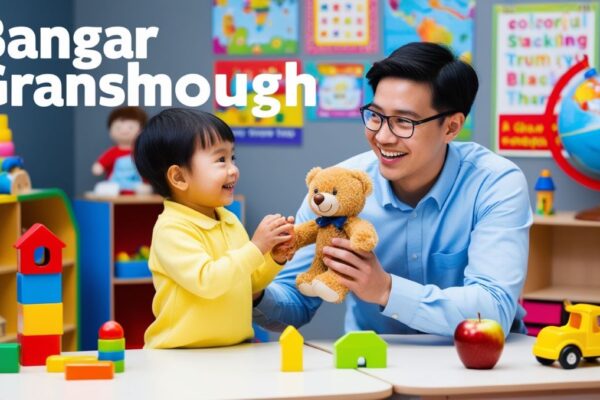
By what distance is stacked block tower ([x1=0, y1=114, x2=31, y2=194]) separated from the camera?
3811 mm

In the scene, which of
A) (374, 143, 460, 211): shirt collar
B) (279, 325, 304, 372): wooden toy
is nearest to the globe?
(374, 143, 460, 211): shirt collar

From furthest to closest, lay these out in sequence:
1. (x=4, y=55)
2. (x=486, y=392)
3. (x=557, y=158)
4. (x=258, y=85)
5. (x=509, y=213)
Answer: (x=258, y=85)
(x=4, y=55)
(x=557, y=158)
(x=509, y=213)
(x=486, y=392)

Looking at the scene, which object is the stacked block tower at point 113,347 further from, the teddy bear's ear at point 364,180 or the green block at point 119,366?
the teddy bear's ear at point 364,180

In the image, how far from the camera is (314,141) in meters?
4.53

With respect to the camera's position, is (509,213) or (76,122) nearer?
(509,213)

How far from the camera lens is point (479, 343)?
182 centimetres

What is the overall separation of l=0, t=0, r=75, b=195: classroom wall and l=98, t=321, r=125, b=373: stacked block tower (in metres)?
2.64

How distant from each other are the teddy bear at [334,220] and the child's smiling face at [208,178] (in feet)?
0.53

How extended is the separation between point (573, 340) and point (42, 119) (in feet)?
10.4

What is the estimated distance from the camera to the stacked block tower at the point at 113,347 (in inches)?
73.0

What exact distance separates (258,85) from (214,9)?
388 mm

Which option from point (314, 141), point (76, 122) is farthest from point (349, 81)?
point (76, 122)

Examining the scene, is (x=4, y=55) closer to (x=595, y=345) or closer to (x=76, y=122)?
(x=76, y=122)

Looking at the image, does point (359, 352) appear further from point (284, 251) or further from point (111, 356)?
point (111, 356)
